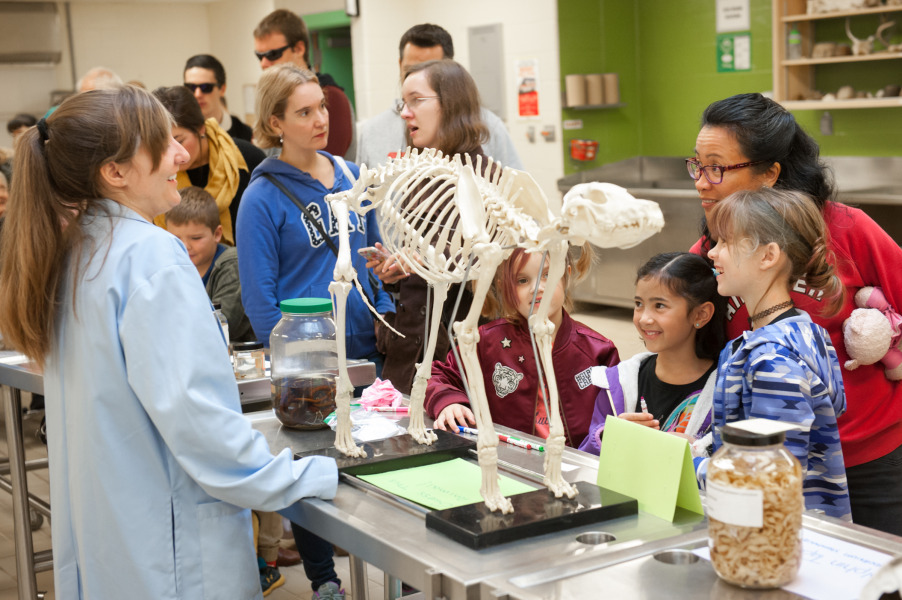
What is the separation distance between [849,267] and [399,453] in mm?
989

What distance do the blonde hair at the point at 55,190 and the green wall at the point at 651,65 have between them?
5.75 m

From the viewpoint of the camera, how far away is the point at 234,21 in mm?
10078

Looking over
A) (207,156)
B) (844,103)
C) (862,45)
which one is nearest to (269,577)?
(207,156)

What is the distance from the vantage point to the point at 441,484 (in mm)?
1734

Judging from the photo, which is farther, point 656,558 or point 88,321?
point 88,321

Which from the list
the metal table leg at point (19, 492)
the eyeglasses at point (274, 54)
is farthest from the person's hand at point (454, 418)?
the eyeglasses at point (274, 54)

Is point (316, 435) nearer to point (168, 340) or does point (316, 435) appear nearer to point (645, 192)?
point (168, 340)

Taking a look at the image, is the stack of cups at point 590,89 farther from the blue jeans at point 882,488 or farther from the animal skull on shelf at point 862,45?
the blue jeans at point 882,488

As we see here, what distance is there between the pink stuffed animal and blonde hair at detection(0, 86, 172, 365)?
1389 mm

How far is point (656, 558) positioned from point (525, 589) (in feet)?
0.75

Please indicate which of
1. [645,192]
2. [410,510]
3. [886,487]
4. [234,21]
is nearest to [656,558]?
[410,510]

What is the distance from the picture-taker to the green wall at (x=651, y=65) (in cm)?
701

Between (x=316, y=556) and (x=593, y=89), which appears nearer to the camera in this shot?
(x=316, y=556)

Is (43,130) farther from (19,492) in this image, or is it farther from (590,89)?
(590,89)
